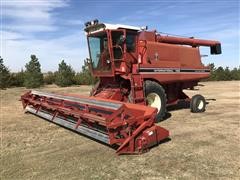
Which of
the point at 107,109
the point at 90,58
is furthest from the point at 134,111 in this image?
the point at 90,58

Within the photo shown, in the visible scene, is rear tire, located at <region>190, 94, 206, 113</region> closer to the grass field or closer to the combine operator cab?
the grass field

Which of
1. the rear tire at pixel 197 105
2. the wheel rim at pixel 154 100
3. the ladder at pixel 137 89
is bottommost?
the rear tire at pixel 197 105

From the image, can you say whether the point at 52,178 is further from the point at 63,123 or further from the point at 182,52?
Result: the point at 182,52

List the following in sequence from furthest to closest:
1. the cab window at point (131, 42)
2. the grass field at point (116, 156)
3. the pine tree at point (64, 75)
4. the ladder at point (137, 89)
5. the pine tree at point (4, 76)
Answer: the pine tree at point (64, 75)
the pine tree at point (4, 76)
the cab window at point (131, 42)
the ladder at point (137, 89)
the grass field at point (116, 156)

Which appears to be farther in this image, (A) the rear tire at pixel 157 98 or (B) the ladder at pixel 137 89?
(A) the rear tire at pixel 157 98

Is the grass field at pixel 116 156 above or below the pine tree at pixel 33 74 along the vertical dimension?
below

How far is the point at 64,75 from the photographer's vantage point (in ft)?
86.1

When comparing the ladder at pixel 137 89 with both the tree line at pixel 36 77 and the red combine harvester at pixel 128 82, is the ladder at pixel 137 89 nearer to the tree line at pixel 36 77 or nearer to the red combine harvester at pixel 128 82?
the red combine harvester at pixel 128 82

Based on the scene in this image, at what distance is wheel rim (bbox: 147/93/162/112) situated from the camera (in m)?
9.12

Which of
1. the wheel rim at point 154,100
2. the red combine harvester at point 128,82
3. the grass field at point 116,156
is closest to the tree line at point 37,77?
the red combine harvester at point 128,82

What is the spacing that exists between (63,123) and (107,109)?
1740 millimetres

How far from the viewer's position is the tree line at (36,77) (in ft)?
78.3

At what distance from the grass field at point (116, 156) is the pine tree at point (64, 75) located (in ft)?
57.0

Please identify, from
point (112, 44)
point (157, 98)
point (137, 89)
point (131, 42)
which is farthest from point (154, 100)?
point (112, 44)
